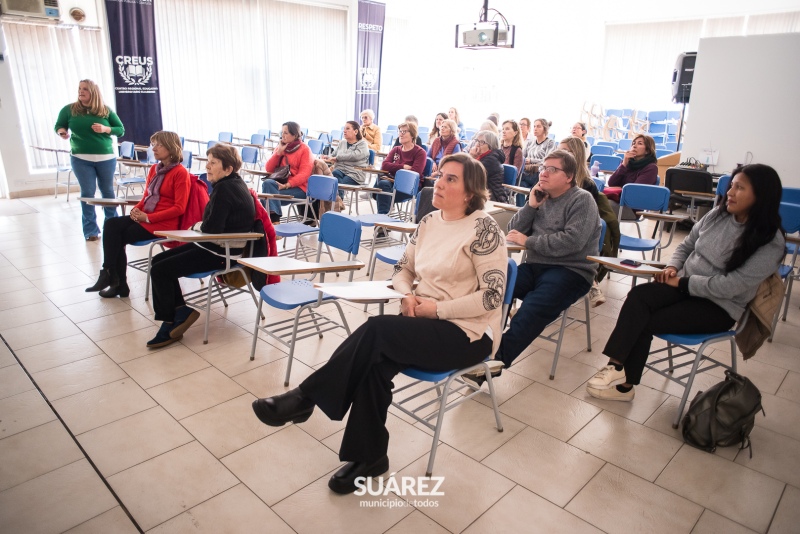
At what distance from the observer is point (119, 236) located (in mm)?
3752

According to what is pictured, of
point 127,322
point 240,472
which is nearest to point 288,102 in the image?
point 127,322

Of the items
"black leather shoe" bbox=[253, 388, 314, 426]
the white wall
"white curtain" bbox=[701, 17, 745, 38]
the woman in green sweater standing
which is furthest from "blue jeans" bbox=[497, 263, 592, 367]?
"white curtain" bbox=[701, 17, 745, 38]

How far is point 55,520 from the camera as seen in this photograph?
192 centimetres

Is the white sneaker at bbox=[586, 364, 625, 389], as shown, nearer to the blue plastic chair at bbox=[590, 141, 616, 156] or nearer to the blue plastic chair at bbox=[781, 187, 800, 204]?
the blue plastic chair at bbox=[781, 187, 800, 204]

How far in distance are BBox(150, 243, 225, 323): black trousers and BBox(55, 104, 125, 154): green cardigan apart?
2.54 metres

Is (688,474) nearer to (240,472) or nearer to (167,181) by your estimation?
(240,472)

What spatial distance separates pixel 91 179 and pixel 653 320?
5176 mm

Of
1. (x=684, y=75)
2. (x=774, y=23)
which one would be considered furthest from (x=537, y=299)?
(x=774, y=23)

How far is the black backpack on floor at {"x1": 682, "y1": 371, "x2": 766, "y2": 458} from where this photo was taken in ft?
7.82

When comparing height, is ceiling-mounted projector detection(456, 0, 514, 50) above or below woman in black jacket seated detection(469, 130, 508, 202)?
above

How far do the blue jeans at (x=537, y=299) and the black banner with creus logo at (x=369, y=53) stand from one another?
8.86 meters

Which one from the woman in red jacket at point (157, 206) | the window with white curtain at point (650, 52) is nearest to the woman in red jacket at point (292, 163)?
the woman in red jacket at point (157, 206)

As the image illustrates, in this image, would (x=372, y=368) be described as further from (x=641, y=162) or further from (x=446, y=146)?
(x=446, y=146)

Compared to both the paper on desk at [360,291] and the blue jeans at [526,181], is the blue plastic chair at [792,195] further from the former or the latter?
the paper on desk at [360,291]
